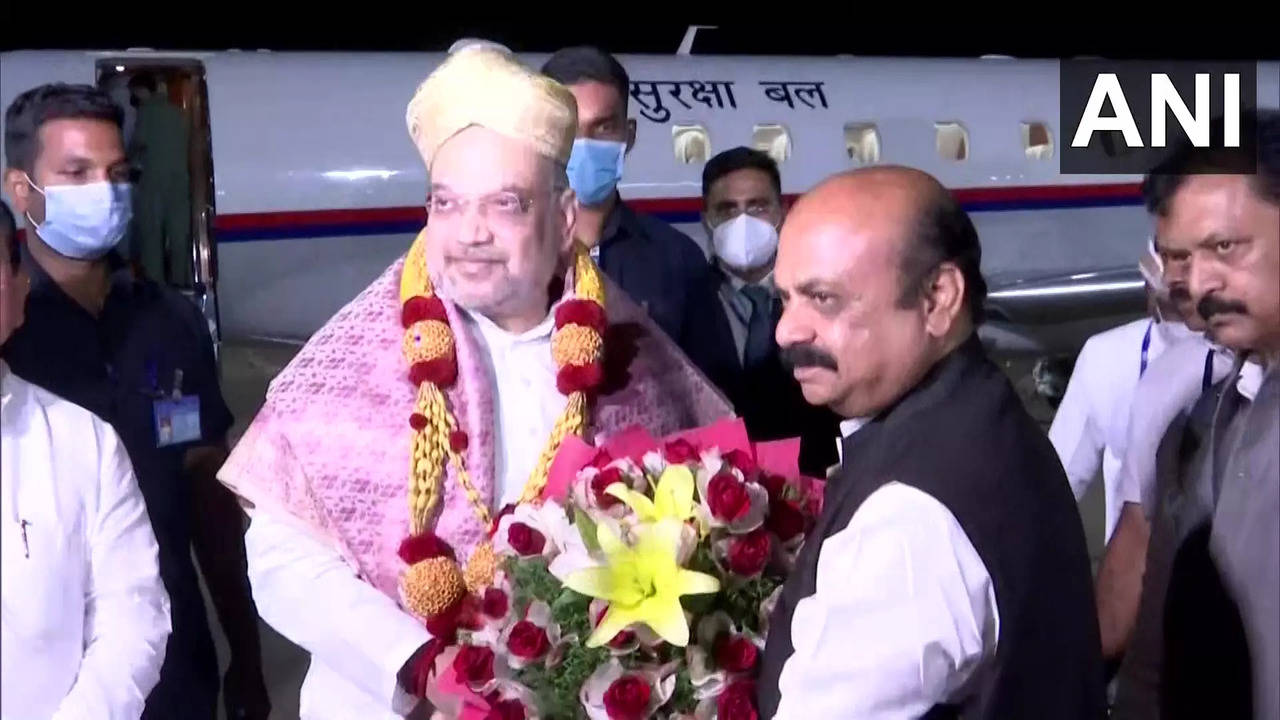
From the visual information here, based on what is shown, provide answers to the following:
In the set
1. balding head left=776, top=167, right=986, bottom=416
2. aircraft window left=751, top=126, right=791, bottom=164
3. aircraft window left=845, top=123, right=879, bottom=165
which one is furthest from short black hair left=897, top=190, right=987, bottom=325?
aircraft window left=845, top=123, right=879, bottom=165

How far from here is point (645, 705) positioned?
1753mm

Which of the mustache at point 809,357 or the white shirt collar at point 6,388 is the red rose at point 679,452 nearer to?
the mustache at point 809,357

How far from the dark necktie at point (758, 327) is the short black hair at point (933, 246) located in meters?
1.32

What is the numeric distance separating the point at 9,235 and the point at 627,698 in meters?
1.00

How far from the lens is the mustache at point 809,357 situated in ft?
5.72

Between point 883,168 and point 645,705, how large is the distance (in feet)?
2.28

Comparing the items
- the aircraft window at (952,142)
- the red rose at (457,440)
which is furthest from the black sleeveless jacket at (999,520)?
the aircraft window at (952,142)

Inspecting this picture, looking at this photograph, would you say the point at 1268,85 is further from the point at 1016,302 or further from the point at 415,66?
the point at 415,66

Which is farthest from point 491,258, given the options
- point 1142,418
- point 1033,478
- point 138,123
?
point 138,123

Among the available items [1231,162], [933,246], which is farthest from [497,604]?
[1231,162]

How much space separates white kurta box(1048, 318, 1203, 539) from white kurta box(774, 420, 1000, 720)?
158cm

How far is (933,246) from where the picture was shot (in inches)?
66.5

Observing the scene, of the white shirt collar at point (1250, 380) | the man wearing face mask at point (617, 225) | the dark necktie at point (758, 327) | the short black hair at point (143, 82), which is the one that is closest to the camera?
the white shirt collar at point (1250, 380)

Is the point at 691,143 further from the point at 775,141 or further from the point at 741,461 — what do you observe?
the point at 741,461
